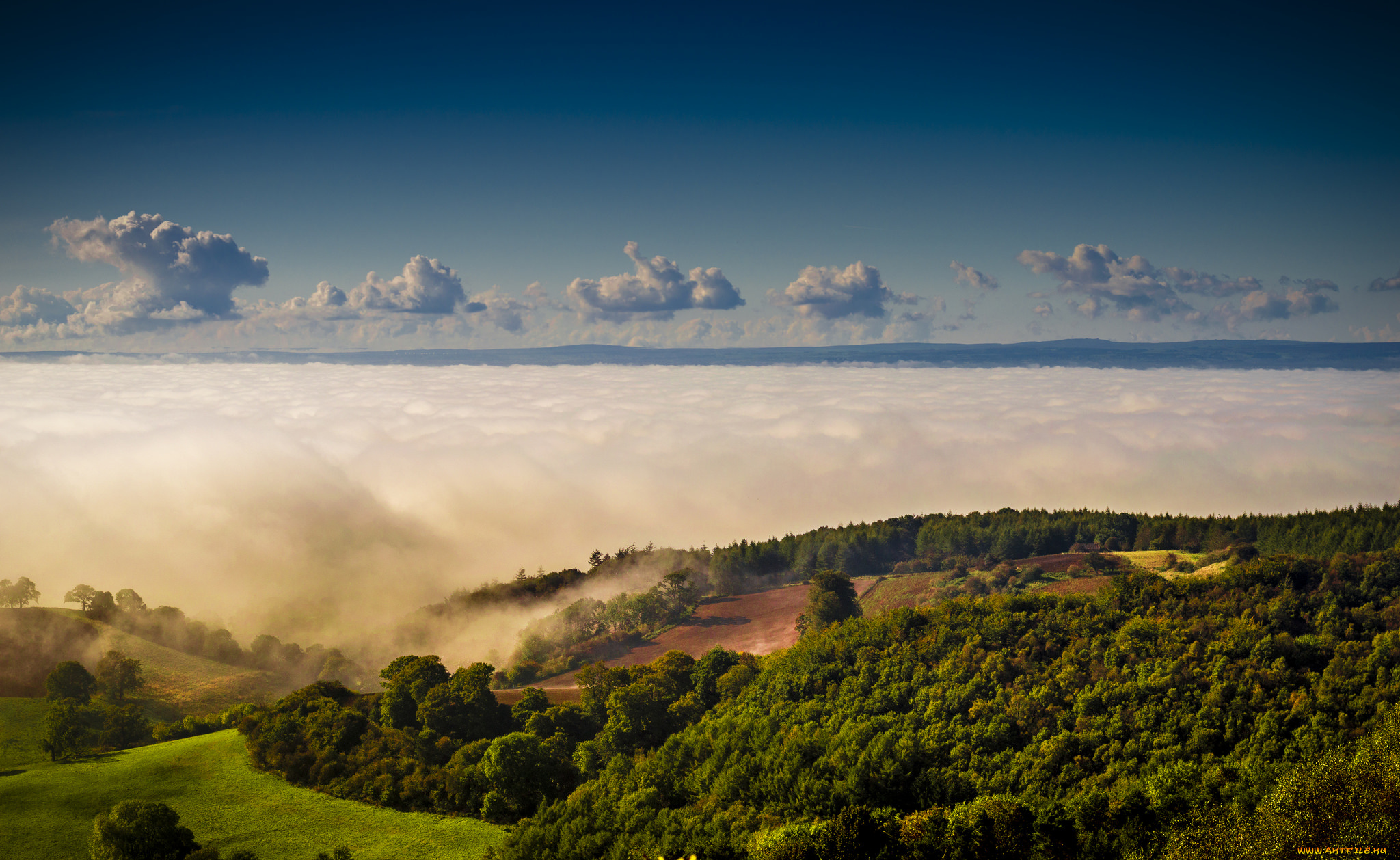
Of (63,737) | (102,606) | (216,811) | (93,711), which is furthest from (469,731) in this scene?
(102,606)

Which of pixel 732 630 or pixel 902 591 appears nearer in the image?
pixel 732 630

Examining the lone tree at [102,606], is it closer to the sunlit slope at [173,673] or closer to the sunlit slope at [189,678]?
the sunlit slope at [173,673]

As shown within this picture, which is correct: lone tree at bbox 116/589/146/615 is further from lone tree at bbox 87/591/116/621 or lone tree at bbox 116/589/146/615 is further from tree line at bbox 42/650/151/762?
tree line at bbox 42/650/151/762

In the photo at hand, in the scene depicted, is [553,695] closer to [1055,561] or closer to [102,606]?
[1055,561]

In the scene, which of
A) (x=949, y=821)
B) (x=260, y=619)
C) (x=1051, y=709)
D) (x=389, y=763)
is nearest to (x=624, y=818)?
(x=949, y=821)

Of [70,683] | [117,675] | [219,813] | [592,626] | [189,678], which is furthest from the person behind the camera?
[592,626]

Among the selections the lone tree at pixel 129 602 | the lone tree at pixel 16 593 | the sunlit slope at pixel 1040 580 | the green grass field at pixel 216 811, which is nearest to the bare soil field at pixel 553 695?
the green grass field at pixel 216 811

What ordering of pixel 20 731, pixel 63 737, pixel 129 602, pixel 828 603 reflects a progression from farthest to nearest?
1. pixel 129 602
2. pixel 828 603
3. pixel 20 731
4. pixel 63 737
